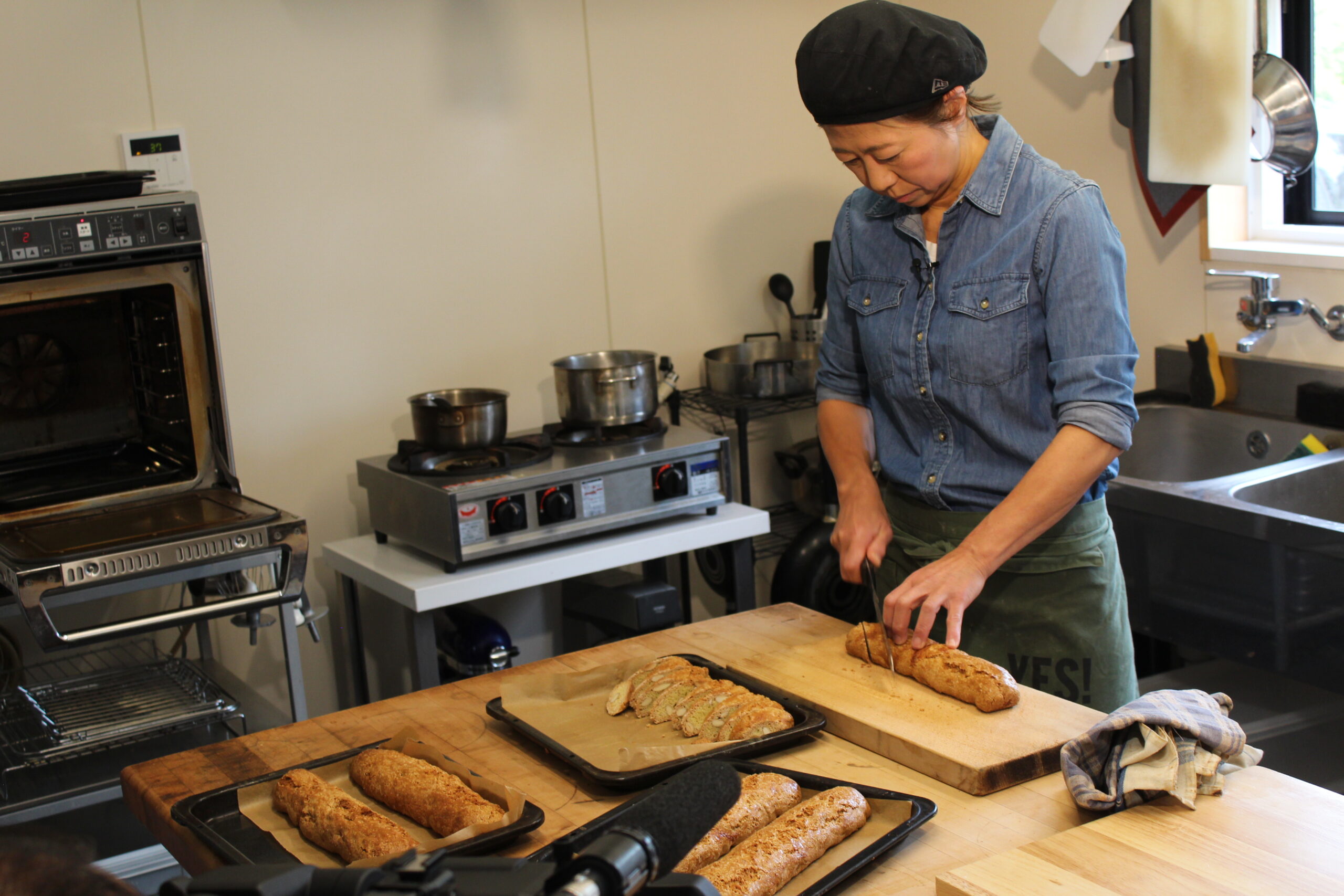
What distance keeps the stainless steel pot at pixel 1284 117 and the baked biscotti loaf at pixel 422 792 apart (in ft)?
7.60

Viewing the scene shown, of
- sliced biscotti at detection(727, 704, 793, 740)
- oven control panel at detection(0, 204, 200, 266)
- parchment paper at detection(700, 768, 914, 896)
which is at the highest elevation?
oven control panel at detection(0, 204, 200, 266)

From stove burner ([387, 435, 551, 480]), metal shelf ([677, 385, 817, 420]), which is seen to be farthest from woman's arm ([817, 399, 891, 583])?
metal shelf ([677, 385, 817, 420])

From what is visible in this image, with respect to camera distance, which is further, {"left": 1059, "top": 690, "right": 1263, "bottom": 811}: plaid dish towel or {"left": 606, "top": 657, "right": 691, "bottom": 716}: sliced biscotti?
{"left": 606, "top": 657, "right": 691, "bottom": 716}: sliced biscotti

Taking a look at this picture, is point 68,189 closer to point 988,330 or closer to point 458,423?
point 458,423

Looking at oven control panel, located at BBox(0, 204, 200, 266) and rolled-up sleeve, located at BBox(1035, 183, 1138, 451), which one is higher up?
oven control panel, located at BBox(0, 204, 200, 266)

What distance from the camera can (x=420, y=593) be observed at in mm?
2426

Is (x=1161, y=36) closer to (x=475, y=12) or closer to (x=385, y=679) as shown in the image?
(x=475, y=12)

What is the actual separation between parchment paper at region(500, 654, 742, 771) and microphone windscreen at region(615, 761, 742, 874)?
0.59m

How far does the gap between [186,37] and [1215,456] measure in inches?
99.2

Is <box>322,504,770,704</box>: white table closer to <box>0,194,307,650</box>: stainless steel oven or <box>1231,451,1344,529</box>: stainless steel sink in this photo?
<box>0,194,307,650</box>: stainless steel oven

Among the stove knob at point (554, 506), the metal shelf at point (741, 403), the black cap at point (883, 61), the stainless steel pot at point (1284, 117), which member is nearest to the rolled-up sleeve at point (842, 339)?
the black cap at point (883, 61)

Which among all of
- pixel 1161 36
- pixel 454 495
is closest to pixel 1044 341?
pixel 454 495

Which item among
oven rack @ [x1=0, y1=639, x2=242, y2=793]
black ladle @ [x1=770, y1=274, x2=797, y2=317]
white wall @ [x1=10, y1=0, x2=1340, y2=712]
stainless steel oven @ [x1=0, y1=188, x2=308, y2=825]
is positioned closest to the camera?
stainless steel oven @ [x1=0, y1=188, x2=308, y2=825]

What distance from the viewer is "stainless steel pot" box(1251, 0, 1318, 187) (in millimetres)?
2615
